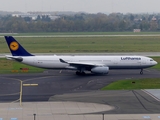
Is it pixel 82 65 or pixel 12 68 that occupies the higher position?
pixel 82 65

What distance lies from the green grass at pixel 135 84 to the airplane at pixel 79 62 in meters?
8.39

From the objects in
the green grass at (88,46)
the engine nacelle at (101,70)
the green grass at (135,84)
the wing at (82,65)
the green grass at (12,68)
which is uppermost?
the wing at (82,65)

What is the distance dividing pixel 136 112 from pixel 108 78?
23.8 m

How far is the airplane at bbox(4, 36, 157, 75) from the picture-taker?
67562mm

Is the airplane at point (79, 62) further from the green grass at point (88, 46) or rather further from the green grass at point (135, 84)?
the green grass at point (88, 46)

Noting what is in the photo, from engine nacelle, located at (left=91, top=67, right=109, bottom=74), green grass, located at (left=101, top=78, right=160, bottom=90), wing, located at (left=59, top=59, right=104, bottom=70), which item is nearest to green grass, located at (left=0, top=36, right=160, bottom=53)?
wing, located at (left=59, top=59, right=104, bottom=70)

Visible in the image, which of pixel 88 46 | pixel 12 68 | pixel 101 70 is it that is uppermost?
pixel 101 70

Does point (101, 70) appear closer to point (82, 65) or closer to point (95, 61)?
point (95, 61)

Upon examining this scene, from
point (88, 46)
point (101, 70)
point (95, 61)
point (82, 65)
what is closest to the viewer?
point (101, 70)

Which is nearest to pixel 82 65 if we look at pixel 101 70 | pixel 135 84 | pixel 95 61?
pixel 95 61

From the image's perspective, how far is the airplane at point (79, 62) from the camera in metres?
67.6

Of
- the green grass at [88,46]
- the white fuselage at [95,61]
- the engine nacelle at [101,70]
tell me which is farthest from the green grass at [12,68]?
the green grass at [88,46]

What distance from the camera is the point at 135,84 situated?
57.3 metres

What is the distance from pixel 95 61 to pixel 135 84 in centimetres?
1283
